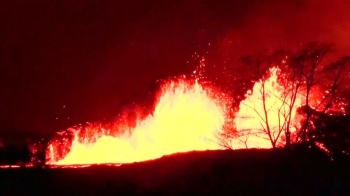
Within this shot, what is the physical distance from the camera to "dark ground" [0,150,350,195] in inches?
1064

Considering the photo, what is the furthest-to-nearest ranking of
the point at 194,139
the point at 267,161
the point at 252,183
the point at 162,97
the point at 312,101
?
the point at 162,97 → the point at 194,139 → the point at 312,101 → the point at 267,161 → the point at 252,183

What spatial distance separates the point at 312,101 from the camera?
1626 inches

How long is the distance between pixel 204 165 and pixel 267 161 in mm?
2782

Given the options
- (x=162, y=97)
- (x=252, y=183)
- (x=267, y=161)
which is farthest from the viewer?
(x=162, y=97)

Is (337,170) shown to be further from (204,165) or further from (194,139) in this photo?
(194,139)

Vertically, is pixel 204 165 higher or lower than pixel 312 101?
lower

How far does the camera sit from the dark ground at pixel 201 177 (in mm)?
27016

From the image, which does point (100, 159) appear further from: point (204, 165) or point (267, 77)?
point (204, 165)

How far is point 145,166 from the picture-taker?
29.5 metres

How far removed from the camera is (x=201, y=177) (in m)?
27.9

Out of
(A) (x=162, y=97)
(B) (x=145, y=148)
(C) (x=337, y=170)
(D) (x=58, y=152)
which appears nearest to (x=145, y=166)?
(C) (x=337, y=170)

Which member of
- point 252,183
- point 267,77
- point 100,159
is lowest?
point 252,183

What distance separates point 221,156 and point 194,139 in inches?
610

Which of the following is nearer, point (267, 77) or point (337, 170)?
point (337, 170)
